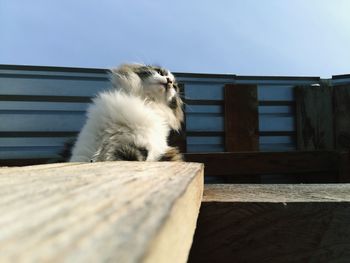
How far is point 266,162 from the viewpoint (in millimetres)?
3854

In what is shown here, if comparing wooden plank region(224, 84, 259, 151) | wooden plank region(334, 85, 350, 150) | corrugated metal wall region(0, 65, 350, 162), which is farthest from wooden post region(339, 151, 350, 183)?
wooden plank region(224, 84, 259, 151)

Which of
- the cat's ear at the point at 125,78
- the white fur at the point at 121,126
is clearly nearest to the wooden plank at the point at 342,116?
the white fur at the point at 121,126

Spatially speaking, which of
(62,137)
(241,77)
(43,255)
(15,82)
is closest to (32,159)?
(62,137)

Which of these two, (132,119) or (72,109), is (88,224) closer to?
(132,119)

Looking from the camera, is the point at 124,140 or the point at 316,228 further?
the point at 124,140

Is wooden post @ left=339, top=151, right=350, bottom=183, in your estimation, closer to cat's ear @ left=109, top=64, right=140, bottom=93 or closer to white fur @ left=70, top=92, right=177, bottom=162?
white fur @ left=70, top=92, right=177, bottom=162

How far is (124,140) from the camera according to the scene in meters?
2.83

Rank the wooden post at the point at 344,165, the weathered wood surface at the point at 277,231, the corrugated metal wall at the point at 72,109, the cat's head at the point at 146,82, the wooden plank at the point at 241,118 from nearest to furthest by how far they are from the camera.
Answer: the weathered wood surface at the point at 277,231, the cat's head at the point at 146,82, the wooden post at the point at 344,165, the corrugated metal wall at the point at 72,109, the wooden plank at the point at 241,118

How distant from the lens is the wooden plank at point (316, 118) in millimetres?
4227

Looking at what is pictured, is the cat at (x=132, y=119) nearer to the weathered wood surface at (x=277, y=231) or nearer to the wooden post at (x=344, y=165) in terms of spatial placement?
the wooden post at (x=344, y=165)

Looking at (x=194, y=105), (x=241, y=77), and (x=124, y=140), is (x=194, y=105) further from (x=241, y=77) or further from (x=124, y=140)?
(x=124, y=140)

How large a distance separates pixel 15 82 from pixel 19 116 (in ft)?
1.04

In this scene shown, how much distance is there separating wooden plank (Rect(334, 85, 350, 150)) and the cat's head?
1.72 m

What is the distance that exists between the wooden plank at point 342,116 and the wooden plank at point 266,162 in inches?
16.4
